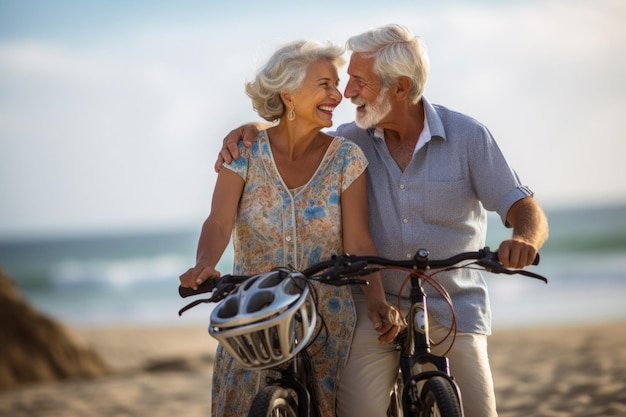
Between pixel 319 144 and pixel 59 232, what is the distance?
52.2 meters

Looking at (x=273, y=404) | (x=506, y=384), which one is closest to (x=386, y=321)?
(x=273, y=404)

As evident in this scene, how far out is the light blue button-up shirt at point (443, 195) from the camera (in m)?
4.25

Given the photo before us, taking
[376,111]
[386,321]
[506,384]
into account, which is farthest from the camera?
[506,384]

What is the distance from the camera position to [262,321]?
117 inches

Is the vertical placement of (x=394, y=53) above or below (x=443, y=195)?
above

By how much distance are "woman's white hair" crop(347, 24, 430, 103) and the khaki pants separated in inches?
42.3

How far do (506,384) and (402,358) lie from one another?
537 centimetres

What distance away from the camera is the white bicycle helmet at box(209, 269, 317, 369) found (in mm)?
2955

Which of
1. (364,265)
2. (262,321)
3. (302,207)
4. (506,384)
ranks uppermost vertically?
(302,207)

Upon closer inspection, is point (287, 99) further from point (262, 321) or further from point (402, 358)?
point (262, 321)

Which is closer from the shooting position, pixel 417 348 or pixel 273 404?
pixel 273 404

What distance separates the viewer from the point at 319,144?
4.17 m

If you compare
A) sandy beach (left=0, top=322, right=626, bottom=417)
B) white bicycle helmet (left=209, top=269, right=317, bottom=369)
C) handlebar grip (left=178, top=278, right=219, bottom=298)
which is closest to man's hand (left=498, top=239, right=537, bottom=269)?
white bicycle helmet (left=209, top=269, right=317, bottom=369)

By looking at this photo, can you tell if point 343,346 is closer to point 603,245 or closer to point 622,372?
point 622,372
